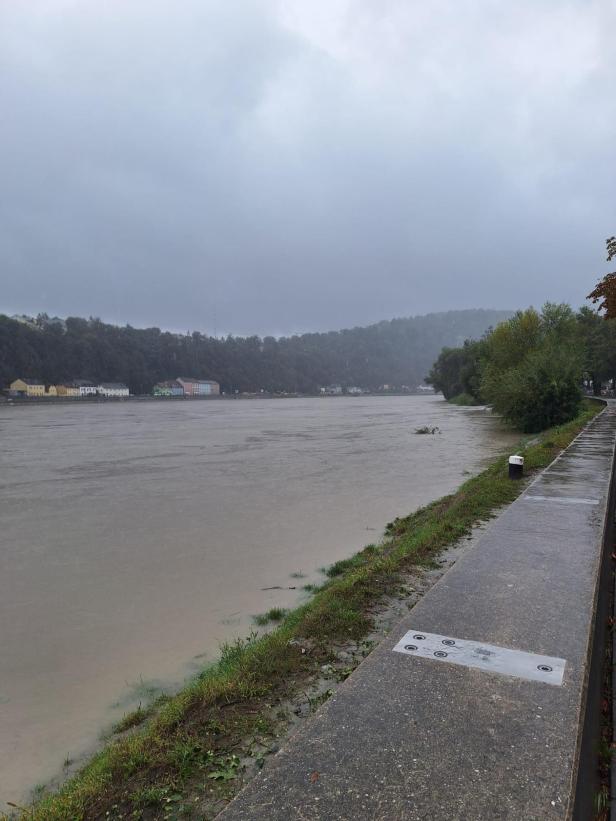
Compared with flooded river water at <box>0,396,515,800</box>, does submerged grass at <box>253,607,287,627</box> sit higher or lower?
higher

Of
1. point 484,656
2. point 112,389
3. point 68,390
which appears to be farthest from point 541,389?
point 112,389

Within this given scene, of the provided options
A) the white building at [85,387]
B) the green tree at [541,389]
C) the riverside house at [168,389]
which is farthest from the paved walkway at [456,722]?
the riverside house at [168,389]

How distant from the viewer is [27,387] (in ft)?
386

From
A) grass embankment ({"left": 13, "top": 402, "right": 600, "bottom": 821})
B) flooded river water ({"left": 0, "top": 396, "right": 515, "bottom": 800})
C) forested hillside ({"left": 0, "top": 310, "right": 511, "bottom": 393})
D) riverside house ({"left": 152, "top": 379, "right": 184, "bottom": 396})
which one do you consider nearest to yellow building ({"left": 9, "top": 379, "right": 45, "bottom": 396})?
forested hillside ({"left": 0, "top": 310, "right": 511, "bottom": 393})

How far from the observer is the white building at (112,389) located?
132750 millimetres

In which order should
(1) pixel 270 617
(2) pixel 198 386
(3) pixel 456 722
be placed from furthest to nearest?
(2) pixel 198 386
(1) pixel 270 617
(3) pixel 456 722

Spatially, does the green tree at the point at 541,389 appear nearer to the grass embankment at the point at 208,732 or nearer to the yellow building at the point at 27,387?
the grass embankment at the point at 208,732

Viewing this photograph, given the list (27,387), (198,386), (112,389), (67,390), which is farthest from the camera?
(198,386)

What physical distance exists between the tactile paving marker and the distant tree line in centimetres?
3116

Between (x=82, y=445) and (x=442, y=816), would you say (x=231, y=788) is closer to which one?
(x=442, y=816)

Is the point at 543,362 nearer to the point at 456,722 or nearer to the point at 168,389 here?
the point at 456,722

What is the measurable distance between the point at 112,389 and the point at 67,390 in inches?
418

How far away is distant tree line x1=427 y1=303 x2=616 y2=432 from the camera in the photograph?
1275 inches

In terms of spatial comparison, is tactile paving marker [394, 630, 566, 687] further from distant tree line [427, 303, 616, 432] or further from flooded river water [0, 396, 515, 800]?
distant tree line [427, 303, 616, 432]
